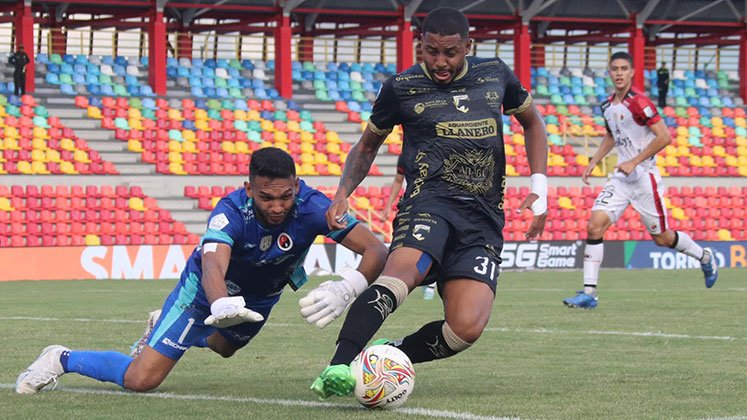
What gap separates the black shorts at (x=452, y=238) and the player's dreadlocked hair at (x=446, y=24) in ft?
2.86

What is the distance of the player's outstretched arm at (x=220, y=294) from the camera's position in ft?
19.5

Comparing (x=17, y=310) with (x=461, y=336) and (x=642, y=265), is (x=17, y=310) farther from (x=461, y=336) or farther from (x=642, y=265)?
(x=642, y=265)

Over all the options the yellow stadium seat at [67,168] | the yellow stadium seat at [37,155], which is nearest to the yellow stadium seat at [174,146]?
the yellow stadium seat at [67,168]

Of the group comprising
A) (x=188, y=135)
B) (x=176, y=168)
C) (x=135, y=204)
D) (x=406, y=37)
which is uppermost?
(x=406, y=37)

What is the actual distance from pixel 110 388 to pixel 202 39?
33.8m

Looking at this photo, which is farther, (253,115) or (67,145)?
(253,115)

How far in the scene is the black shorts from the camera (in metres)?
6.73

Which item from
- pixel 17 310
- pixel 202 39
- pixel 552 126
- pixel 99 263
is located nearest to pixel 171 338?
pixel 17 310

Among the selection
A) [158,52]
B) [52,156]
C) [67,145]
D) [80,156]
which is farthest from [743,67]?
[52,156]

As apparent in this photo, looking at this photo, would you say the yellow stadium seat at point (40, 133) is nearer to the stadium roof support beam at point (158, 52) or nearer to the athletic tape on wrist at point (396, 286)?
the stadium roof support beam at point (158, 52)

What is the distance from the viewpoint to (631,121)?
14.0 metres

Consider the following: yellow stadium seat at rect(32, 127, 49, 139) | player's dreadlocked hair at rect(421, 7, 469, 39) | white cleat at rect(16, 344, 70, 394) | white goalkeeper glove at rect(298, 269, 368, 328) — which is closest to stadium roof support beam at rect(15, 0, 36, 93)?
yellow stadium seat at rect(32, 127, 49, 139)

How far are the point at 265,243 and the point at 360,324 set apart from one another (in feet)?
2.98

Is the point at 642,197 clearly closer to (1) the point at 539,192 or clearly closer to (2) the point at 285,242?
(1) the point at 539,192
